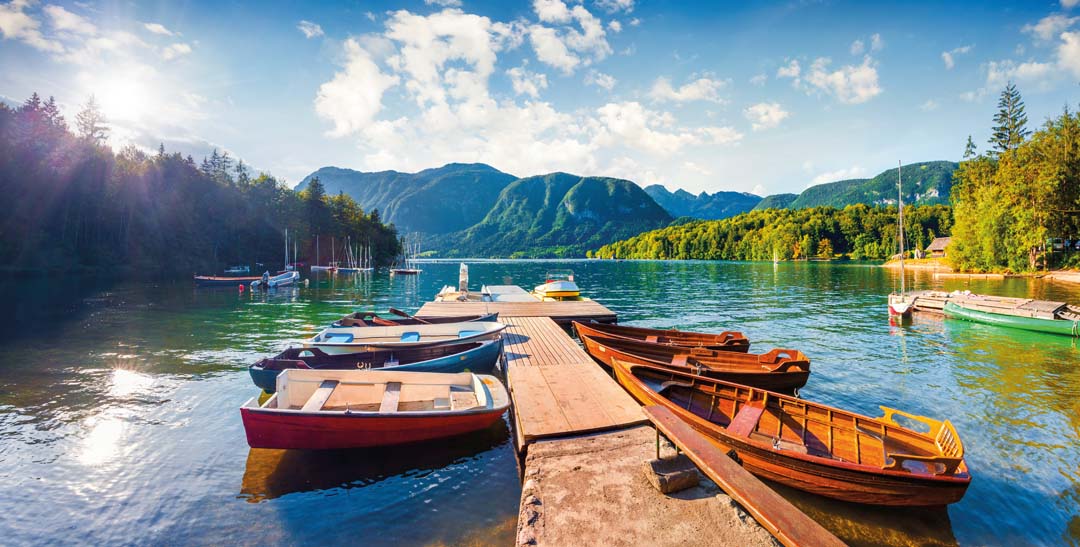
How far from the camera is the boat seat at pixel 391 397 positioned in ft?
29.3

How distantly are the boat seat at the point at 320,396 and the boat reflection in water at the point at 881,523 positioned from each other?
8736 millimetres

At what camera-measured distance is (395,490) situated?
25.9 feet

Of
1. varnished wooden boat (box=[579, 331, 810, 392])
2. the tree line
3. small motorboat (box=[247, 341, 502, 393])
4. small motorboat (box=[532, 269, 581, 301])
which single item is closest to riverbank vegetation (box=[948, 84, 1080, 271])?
small motorboat (box=[532, 269, 581, 301])

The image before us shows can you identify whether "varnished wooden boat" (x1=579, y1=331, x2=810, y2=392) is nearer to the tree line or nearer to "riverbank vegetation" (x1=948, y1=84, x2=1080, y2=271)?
"riverbank vegetation" (x1=948, y1=84, x2=1080, y2=271)

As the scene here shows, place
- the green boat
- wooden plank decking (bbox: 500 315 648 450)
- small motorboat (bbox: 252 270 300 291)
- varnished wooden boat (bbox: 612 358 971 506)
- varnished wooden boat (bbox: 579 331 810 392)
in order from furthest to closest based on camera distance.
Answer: small motorboat (bbox: 252 270 300 291) → the green boat → varnished wooden boat (bbox: 579 331 810 392) → wooden plank decking (bbox: 500 315 648 450) → varnished wooden boat (bbox: 612 358 971 506)

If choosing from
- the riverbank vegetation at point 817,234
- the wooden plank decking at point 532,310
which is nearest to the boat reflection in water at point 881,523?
the wooden plank decking at point 532,310

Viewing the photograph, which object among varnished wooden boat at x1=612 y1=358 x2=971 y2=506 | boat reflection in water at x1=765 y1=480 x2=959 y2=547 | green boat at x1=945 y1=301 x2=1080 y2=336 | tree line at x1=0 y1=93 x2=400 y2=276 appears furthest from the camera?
tree line at x1=0 y1=93 x2=400 y2=276

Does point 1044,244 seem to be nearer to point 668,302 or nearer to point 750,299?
point 750,299

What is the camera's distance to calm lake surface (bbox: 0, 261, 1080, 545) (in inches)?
269

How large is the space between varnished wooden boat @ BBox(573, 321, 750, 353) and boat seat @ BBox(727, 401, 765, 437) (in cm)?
569

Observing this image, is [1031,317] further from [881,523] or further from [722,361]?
[881,523]

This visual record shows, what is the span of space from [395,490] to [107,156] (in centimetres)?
9759

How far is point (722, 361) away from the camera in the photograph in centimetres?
1284

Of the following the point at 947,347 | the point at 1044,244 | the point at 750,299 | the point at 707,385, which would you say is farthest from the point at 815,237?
the point at 707,385
